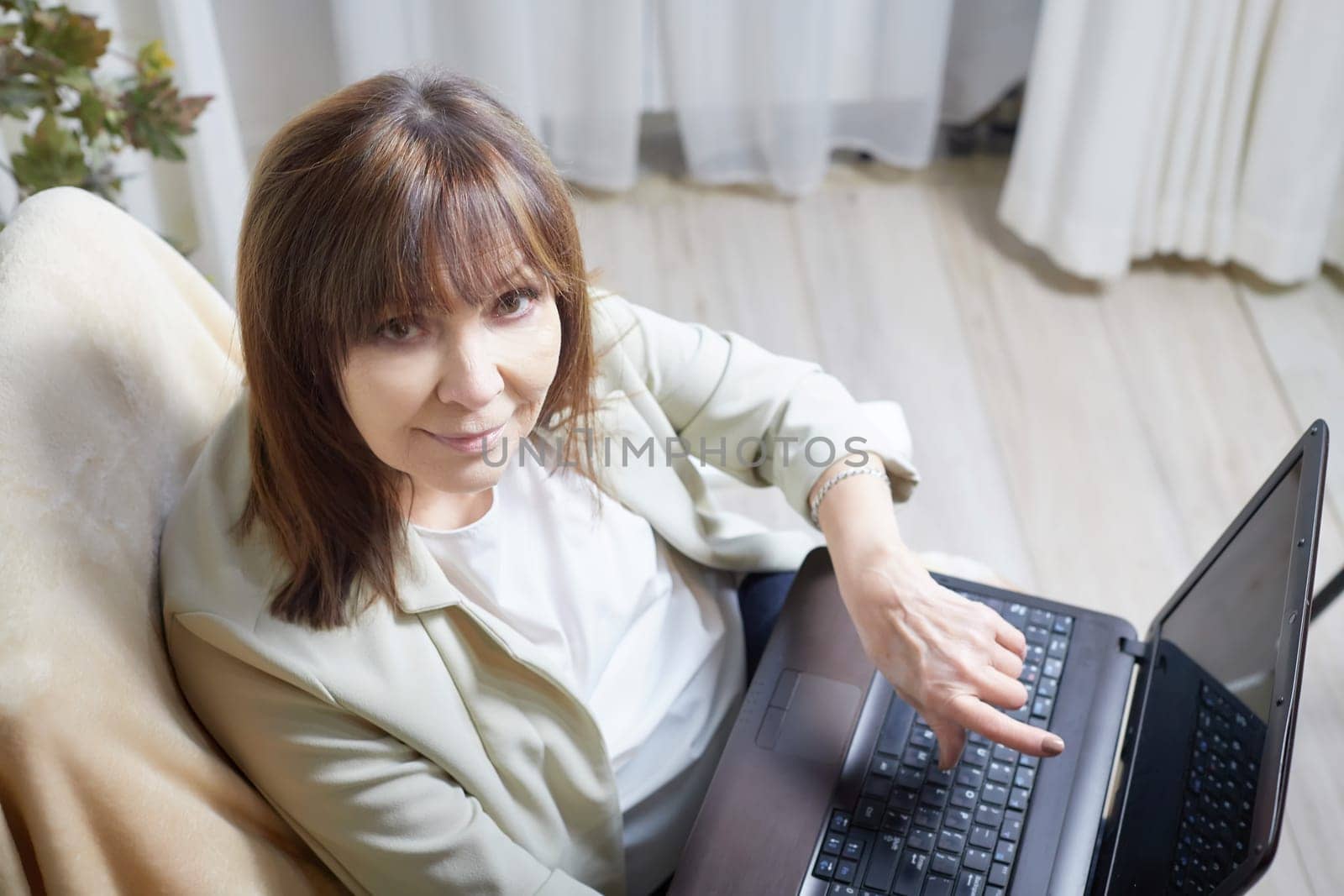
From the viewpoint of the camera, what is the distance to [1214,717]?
0.95 m

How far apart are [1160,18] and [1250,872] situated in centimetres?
164

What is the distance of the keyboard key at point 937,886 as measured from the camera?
0.90 m

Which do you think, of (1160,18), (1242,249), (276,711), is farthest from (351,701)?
(1242,249)

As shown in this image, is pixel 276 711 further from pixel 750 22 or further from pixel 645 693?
pixel 750 22

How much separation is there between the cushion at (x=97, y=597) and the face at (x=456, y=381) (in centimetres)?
19

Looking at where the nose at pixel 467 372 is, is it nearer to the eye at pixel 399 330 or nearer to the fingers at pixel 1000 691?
the eye at pixel 399 330

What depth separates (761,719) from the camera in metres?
1.02

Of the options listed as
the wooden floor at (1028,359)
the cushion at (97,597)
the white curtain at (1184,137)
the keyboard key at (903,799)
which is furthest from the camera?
the white curtain at (1184,137)

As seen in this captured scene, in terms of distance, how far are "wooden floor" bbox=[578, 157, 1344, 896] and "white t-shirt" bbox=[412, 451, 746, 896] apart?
81 centimetres

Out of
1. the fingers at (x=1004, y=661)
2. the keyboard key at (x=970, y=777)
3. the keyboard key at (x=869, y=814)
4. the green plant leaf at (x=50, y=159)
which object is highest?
the green plant leaf at (x=50, y=159)

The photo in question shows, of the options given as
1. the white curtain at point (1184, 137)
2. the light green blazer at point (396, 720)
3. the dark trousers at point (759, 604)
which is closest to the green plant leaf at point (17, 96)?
the light green blazer at point (396, 720)

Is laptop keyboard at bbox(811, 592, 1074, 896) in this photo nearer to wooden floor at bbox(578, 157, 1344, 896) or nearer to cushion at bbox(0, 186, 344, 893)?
cushion at bbox(0, 186, 344, 893)

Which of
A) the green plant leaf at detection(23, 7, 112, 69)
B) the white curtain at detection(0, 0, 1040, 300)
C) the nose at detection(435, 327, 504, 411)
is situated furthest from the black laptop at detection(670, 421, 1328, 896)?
the white curtain at detection(0, 0, 1040, 300)

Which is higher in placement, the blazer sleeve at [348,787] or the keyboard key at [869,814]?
the blazer sleeve at [348,787]
